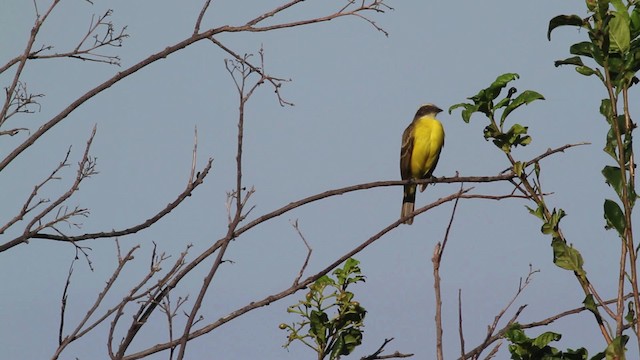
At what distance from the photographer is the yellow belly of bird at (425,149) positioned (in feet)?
42.3

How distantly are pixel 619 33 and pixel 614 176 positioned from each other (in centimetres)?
52

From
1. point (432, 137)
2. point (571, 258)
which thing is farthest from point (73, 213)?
point (432, 137)

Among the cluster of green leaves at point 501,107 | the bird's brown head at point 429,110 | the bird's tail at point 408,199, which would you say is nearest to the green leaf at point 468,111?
the cluster of green leaves at point 501,107

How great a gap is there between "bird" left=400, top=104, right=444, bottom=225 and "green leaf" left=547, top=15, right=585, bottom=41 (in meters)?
9.39

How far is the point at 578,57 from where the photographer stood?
332 centimetres

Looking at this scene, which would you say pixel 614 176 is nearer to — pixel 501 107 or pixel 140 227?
pixel 501 107

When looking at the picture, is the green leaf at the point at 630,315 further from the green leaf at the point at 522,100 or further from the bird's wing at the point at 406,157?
the bird's wing at the point at 406,157

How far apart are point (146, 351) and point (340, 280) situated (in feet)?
7.32

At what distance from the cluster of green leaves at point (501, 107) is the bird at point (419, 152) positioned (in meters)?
8.73

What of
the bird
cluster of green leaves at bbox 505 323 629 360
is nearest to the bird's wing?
the bird

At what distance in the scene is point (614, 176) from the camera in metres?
3.08

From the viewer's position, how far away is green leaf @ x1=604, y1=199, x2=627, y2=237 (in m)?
3.05

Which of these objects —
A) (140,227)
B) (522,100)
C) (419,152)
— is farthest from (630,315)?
(419,152)

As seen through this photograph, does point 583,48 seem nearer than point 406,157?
Yes
